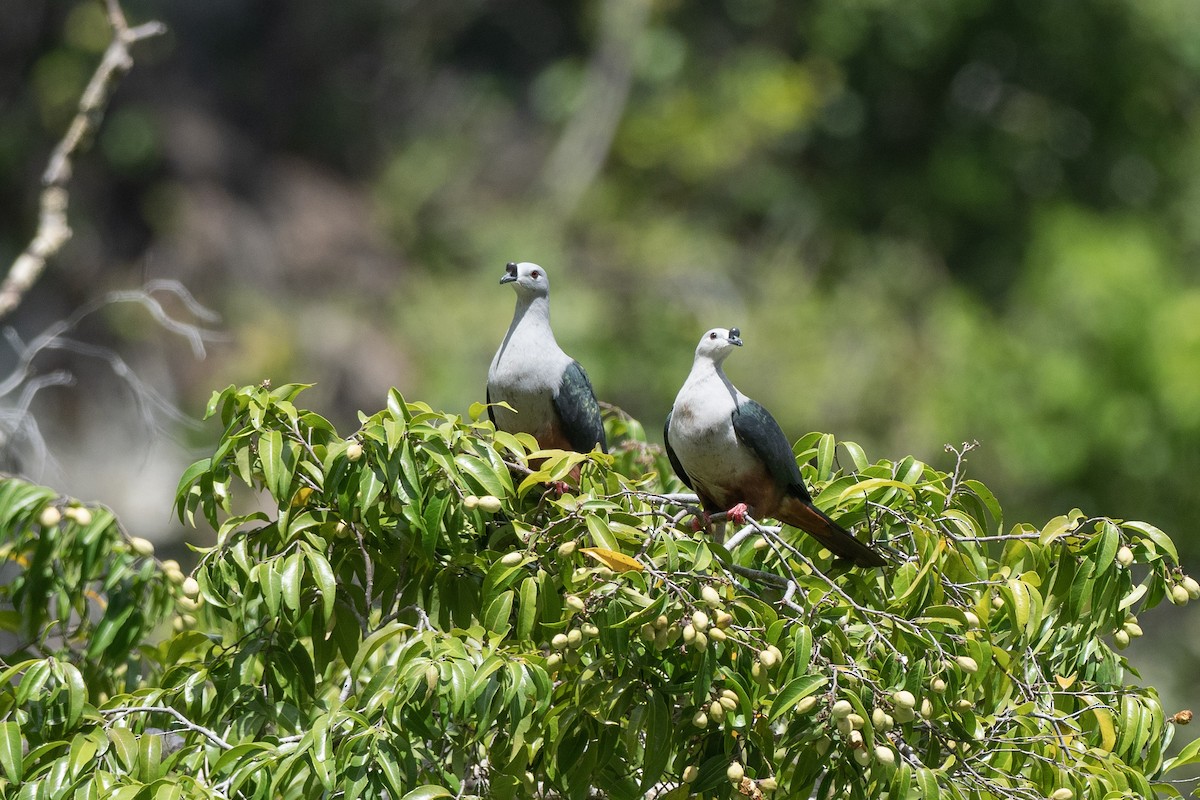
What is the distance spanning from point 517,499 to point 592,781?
0.59 m

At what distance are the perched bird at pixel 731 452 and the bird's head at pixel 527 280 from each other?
24.7 inches

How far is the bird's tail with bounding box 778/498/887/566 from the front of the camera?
2865 mm

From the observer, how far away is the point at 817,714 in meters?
2.23

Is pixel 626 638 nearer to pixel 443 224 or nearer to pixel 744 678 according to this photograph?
pixel 744 678

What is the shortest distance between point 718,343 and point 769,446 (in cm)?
34

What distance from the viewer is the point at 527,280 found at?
12.1 feet

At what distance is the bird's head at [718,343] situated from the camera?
10.6 ft

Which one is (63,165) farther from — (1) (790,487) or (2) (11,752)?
(1) (790,487)

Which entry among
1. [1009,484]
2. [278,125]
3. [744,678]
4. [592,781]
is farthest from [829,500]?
[278,125]

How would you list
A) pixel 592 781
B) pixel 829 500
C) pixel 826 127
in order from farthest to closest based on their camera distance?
pixel 826 127 → pixel 829 500 → pixel 592 781

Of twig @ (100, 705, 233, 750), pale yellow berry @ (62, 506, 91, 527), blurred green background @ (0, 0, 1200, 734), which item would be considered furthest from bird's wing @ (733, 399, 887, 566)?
blurred green background @ (0, 0, 1200, 734)

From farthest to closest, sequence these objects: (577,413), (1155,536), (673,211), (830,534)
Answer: (673,211) → (577,413) → (830,534) → (1155,536)

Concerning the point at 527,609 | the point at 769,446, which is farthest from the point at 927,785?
the point at 769,446

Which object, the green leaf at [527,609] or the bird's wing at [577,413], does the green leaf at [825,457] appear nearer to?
the bird's wing at [577,413]
